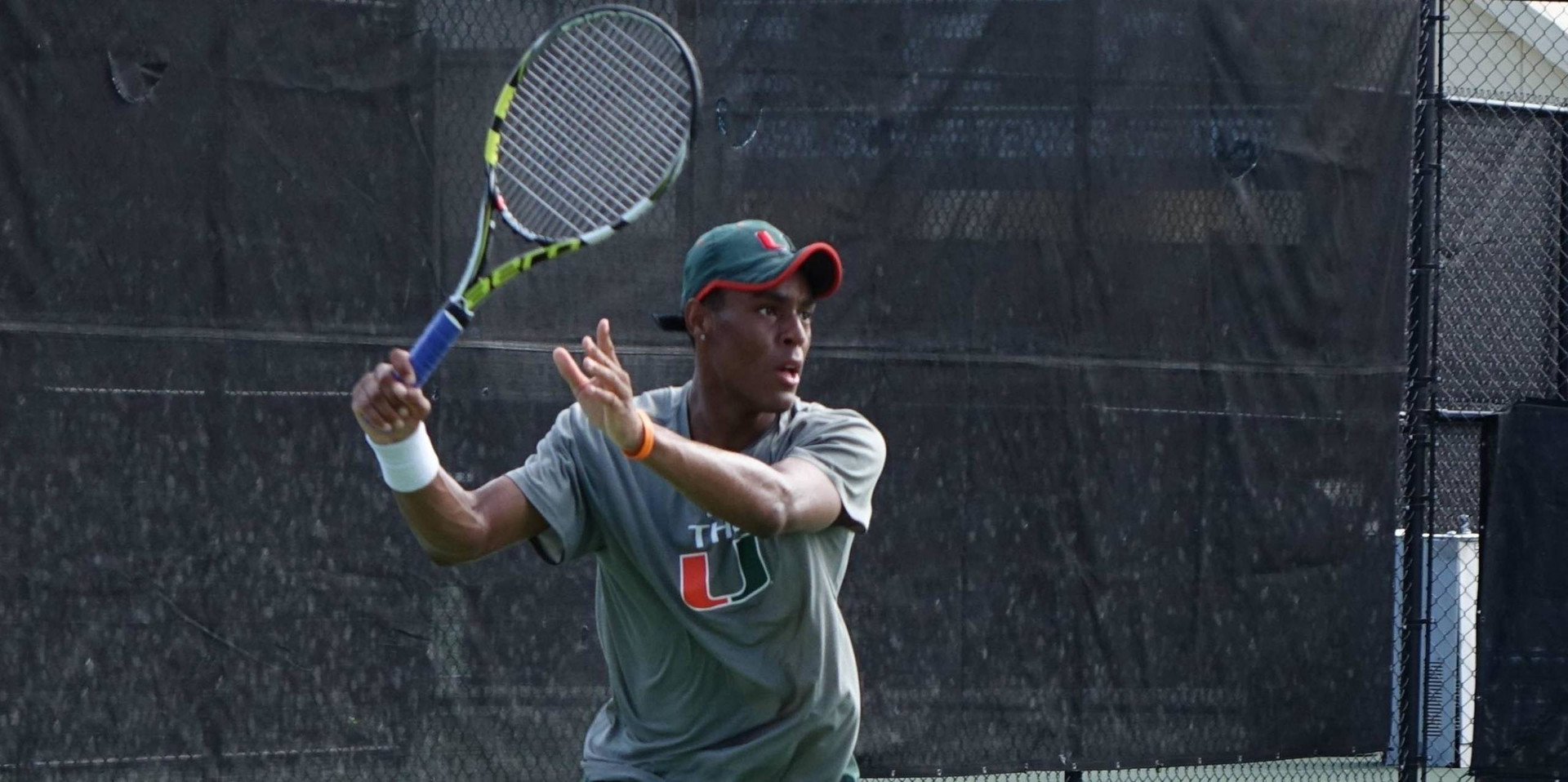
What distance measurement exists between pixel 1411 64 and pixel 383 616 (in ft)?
12.3

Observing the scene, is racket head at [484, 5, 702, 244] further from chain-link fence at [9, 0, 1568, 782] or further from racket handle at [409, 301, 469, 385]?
chain-link fence at [9, 0, 1568, 782]

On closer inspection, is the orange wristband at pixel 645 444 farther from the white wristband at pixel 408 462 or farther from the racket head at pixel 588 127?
the racket head at pixel 588 127

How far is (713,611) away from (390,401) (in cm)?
65

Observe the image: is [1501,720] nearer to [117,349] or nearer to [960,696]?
[960,696]

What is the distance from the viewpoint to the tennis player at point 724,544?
3.04 metres

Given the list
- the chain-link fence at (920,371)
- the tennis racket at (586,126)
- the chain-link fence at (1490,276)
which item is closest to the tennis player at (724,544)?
the tennis racket at (586,126)

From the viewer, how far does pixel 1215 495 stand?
20.0 ft

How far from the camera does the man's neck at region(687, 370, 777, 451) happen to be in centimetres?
317

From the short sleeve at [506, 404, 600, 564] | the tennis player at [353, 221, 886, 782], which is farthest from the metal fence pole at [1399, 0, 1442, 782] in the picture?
the short sleeve at [506, 404, 600, 564]

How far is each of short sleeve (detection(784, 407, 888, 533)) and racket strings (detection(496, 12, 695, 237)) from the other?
669 mm

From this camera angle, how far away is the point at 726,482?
277 cm

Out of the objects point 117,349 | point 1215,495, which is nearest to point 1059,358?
point 1215,495

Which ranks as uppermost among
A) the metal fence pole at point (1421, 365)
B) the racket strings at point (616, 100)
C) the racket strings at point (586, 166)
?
the racket strings at point (616, 100)

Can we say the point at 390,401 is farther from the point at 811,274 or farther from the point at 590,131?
the point at 590,131
